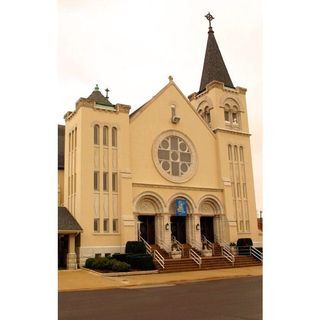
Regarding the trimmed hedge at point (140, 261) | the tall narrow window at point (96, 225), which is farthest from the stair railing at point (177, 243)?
the tall narrow window at point (96, 225)

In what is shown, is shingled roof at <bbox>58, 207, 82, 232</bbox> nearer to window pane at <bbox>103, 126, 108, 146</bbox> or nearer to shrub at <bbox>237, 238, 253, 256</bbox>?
Answer: window pane at <bbox>103, 126, 108, 146</bbox>

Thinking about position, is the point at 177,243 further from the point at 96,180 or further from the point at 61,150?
the point at 61,150

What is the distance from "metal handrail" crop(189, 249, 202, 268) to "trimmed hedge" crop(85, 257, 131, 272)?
455 centimetres

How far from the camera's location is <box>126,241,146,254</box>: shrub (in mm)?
21969

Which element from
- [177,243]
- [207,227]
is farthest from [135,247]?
[207,227]

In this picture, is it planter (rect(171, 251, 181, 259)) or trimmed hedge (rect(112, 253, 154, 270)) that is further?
planter (rect(171, 251, 181, 259))

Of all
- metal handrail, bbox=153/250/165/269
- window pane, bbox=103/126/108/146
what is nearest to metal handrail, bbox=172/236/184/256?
metal handrail, bbox=153/250/165/269

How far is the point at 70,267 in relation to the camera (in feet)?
70.6

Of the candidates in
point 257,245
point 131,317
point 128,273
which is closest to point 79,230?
point 128,273

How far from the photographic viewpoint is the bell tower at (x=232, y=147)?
27750 mm

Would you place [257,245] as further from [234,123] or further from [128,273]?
[128,273]

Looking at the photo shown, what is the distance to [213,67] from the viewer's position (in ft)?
104

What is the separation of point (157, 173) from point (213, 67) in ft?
37.0

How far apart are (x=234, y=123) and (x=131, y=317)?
79.1 ft
